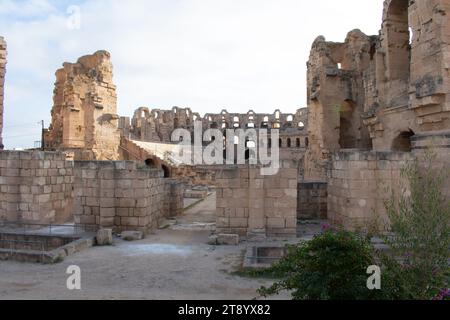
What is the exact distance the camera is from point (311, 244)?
510 cm

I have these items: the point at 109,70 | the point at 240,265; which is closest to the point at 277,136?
the point at 109,70

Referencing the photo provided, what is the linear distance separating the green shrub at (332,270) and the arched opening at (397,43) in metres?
15.4

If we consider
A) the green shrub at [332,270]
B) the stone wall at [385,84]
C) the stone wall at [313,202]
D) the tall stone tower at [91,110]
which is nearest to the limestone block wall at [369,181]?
the stone wall at [385,84]

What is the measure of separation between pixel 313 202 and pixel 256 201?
422cm

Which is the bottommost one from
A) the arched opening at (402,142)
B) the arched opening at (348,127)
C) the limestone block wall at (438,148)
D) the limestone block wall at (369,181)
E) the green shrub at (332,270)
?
the green shrub at (332,270)

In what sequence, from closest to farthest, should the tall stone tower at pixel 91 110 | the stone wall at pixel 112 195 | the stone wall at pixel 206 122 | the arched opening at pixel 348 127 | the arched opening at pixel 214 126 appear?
the stone wall at pixel 112 195, the tall stone tower at pixel 91 110, the arched opening at pixel 348 127, the stone wall at pixel 206 122, the arched opening at pixel 214 126

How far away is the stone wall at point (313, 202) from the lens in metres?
14.2

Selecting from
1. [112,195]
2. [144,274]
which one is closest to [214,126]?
[112,195]

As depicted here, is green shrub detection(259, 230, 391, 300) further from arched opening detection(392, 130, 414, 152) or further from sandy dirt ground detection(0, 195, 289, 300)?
arched opening detection(392, 130, 414, 152)

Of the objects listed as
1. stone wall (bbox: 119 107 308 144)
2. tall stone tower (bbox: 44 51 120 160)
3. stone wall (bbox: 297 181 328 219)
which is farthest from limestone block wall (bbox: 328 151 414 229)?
stone wall (bbox: 119 107 308 144)

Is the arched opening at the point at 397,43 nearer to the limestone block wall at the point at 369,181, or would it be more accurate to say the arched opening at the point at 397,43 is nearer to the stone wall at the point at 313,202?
the stone wall at the point at 313,202

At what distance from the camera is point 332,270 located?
187 inches

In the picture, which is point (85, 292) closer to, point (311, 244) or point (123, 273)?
point (123, 273)
